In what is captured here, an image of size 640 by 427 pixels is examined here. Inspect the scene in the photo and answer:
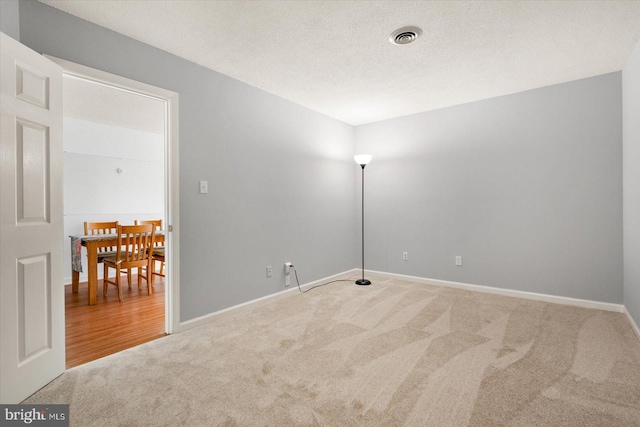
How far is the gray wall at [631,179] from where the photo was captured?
8.09 feet

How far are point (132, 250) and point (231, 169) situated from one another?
1827mm

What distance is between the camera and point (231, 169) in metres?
3.08

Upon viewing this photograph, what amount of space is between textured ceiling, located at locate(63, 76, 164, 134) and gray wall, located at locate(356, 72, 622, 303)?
3.33m

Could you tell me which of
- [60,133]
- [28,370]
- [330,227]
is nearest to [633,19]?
[330,227]

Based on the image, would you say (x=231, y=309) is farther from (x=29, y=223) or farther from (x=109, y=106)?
(x=109, y=106)

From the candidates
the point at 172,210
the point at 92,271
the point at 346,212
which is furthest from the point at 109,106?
the point at 346,212

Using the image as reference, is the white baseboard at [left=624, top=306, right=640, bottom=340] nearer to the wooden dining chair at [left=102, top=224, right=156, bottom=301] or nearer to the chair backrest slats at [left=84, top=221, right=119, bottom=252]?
the wooden dining chair at [left=102, top=224, right=156, bottom=301]

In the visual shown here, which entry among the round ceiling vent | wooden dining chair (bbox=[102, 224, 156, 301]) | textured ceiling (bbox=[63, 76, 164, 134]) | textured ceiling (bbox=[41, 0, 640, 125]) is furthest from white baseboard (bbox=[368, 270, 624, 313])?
textured ceiling (bbox=[63, 76, 164, 134])

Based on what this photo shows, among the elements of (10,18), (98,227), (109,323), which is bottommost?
(109,323)

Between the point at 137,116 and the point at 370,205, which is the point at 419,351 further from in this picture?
the point at 137,116

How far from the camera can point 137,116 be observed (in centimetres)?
459

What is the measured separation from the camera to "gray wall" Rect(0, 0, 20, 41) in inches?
70.2

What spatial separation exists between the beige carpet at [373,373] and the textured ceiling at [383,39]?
236 centimetres

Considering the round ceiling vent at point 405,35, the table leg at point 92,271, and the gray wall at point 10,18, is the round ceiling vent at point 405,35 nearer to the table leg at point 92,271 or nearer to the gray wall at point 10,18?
the gray wall at point 10,18
